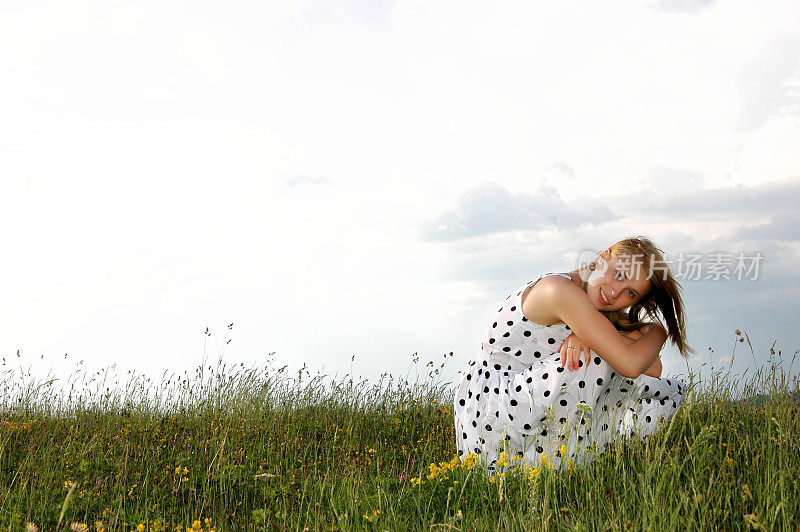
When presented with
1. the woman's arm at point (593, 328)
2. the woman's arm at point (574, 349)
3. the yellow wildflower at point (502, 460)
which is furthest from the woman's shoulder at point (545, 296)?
the yellow wildflower at point (502, 460)

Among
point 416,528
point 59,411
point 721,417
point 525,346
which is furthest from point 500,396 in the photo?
point 59,411

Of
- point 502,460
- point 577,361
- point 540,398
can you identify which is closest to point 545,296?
point 577,361

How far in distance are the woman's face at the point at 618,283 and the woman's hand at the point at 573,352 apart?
9.8 inches

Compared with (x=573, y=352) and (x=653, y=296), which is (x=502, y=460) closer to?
(x=573, y=352)

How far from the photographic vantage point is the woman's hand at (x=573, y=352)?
3916 mm

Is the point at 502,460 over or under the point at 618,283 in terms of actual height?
under

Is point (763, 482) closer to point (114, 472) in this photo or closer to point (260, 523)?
point (260, 523)

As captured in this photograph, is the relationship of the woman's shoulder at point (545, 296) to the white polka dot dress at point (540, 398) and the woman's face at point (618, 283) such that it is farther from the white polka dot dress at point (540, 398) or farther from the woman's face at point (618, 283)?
the woman's face at point (618, 283)

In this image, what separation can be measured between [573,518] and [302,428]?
396cm

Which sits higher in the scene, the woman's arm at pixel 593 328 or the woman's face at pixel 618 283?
the woman's face at pixel 618 283

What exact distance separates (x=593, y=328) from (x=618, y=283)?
34cm

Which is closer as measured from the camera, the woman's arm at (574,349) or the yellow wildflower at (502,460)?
the yellow wildflower at (502,460)

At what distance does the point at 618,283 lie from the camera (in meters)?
3.89

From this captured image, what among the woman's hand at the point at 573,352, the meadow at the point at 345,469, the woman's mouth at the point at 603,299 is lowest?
the meadow at the point at 345,469
